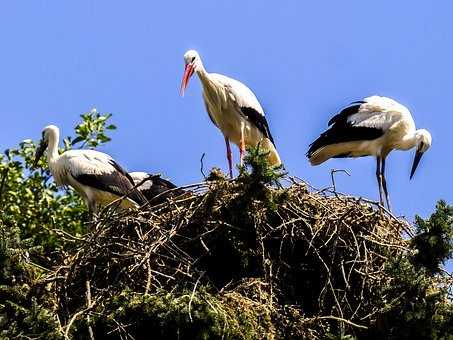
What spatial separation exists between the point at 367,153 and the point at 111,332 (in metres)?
6.26

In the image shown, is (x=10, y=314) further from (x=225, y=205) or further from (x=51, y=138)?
(x=51, y=138)

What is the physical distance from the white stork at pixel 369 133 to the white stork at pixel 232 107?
0.59m

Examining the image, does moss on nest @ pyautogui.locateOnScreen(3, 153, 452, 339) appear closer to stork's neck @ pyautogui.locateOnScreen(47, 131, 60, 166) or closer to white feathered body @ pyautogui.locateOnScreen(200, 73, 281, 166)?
white feathered body @ pyautogui.locateOnScreen(200, 73, 281, 166)

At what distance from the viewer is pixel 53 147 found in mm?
15289

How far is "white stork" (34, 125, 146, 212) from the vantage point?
14.7m

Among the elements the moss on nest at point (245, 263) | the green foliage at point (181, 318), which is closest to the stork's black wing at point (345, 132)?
the moss on nest at point (245, 263)

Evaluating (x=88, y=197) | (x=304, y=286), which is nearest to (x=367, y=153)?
(x=88, y=197)

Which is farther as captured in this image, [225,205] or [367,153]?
[367,153]

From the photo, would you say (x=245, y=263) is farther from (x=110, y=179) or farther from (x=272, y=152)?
(x=110, y=179)

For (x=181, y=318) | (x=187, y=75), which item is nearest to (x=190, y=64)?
(x=187, y=75)

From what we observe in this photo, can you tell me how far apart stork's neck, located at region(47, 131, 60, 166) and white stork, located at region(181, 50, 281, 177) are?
64.5 inches

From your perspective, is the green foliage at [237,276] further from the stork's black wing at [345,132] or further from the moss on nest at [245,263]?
the stork's black wing at [345,132]

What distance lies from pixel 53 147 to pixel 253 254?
17.4 ft

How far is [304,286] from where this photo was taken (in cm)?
1047
